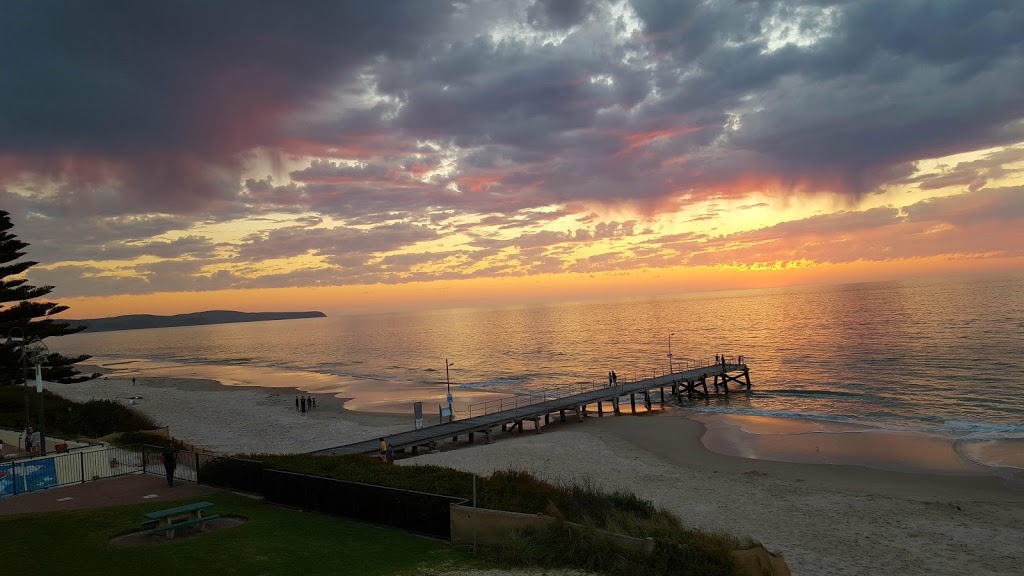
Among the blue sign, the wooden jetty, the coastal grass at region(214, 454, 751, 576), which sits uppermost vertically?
the blue sign

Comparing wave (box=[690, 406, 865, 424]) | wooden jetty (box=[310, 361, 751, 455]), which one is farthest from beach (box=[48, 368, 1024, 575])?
wave (box=[690, 406, 865, 424])

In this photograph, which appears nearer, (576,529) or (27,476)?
(576,529)

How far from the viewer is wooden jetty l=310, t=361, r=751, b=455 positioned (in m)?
29.8

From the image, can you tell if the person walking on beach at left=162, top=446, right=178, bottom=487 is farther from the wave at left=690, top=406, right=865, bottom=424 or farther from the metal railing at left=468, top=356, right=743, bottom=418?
the wave at left=690, top=406, right=865, bottom=424

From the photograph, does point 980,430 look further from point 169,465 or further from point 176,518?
point 169,465

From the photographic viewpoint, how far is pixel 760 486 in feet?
73.8

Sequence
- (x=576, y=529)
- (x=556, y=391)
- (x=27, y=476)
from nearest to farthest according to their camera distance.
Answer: (x=576, y=529), (x=27, y=476), (x=556, y=391)

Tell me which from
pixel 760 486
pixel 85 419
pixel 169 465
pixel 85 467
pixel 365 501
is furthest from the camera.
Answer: pixel 85 419

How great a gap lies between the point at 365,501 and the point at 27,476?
37.1 feet

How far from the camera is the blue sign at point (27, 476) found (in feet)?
55.9

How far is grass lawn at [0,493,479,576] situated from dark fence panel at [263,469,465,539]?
35 cm

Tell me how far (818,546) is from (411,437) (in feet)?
64.7

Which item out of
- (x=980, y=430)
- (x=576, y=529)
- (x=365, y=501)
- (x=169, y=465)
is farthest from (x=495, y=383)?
(x=576, y=529)

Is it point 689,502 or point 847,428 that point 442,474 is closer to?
point 689,502
